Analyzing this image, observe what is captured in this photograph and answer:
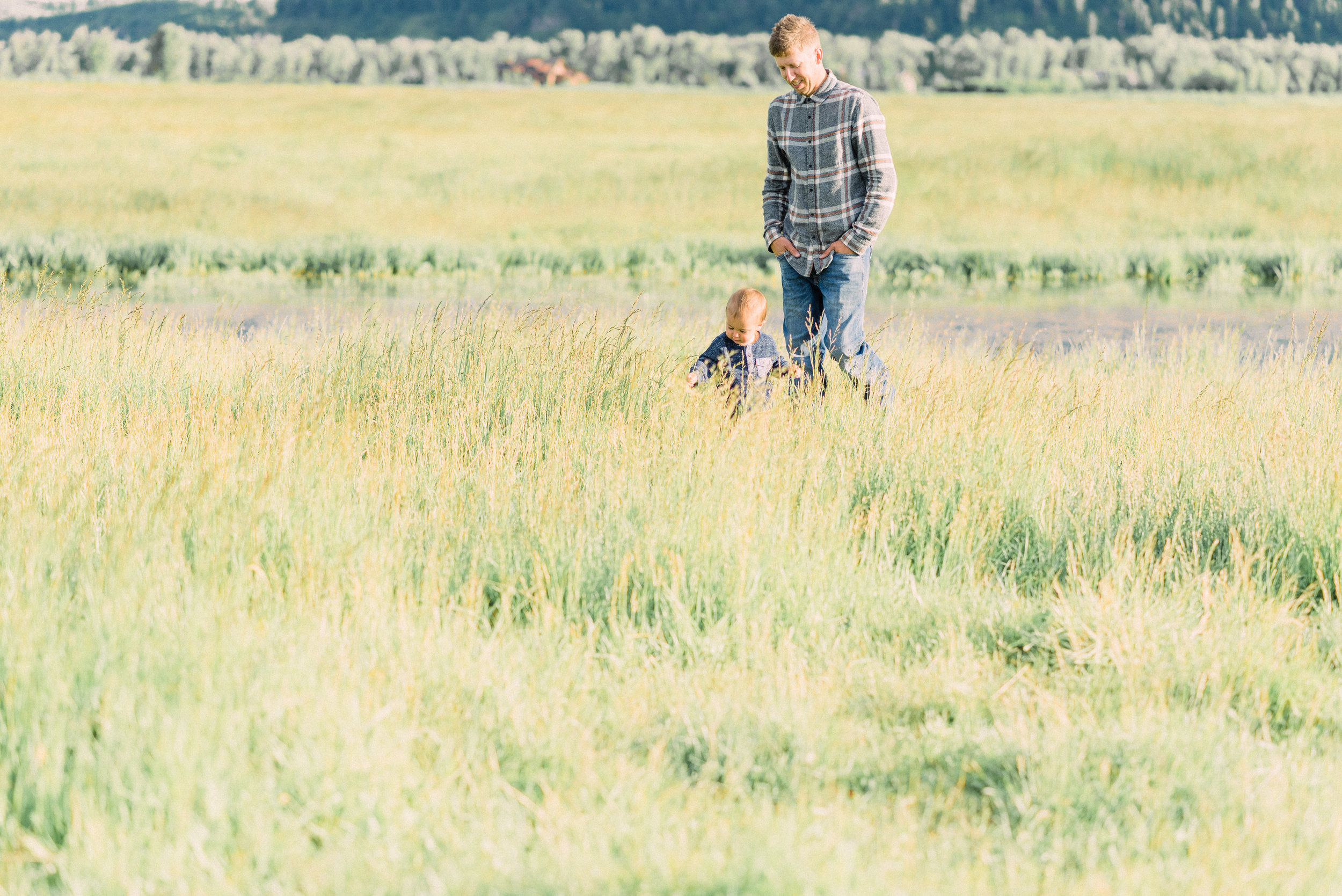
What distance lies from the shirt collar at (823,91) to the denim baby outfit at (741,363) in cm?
116

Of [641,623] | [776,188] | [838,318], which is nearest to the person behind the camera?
[641,623]

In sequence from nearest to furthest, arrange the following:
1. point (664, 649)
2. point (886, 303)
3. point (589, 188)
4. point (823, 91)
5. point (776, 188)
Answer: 1. point (664, 649)
2. point (823, 91)
3. point (776, 188)
4. point (886, 303)
5. point (589, 188)

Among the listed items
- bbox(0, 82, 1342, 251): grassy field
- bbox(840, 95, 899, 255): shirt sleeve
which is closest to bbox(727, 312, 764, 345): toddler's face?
bbox(840, 95, 899, 255): shirt sleeve

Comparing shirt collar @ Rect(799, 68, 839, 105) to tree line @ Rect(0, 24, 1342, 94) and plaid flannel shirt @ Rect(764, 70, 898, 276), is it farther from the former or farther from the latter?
tree line @ Rect(0, 24, 1342, 94)

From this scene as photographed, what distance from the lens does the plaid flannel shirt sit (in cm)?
605

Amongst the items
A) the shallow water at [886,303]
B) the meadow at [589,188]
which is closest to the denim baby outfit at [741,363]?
the shallow water at [886,303]

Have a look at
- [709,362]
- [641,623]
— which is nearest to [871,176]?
[709,362]

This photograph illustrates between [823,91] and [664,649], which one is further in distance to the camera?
[823,91]

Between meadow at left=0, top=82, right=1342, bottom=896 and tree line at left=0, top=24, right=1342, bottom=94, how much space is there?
3488 inches

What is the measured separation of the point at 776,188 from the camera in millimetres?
6461

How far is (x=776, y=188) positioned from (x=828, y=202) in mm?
375

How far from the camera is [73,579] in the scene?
150 inches

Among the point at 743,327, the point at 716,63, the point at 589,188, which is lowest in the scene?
the point at 743,327

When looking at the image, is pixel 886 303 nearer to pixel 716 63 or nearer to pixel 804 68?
pixel 804 68
